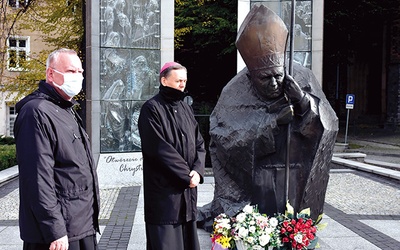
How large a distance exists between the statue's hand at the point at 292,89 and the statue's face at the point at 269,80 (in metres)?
0.05

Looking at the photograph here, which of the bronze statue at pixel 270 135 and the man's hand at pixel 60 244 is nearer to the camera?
the man's hand at pixel 60 244

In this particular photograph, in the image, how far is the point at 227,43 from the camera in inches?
771

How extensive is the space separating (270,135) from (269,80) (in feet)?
1.99

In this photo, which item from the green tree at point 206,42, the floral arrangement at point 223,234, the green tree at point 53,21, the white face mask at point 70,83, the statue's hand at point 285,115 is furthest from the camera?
the green tree at point 206,42

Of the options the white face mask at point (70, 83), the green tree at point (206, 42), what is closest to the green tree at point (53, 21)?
the green tree at point (206, 42)

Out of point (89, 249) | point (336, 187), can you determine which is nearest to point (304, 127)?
point (89, 249)

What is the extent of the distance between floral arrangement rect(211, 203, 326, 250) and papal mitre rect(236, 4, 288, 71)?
1261 mm

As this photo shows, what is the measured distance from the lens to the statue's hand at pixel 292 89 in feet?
13.7

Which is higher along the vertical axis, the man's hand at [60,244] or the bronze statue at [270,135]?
the bronze statue at [270,135]

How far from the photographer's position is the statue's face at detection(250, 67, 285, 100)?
4156 millimetres

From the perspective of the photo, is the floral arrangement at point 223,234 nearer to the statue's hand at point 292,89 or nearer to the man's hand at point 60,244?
the statue's hand at point 292,89

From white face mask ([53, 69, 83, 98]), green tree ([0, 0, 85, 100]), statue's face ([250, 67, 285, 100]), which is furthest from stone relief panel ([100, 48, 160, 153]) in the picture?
white face mask ([53, 69, 83, 98])

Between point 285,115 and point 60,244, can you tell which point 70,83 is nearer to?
point 60,244

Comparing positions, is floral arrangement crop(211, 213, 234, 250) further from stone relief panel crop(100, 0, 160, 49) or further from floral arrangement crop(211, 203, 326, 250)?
stone relief panel crop(100, 0, 160, 49)
